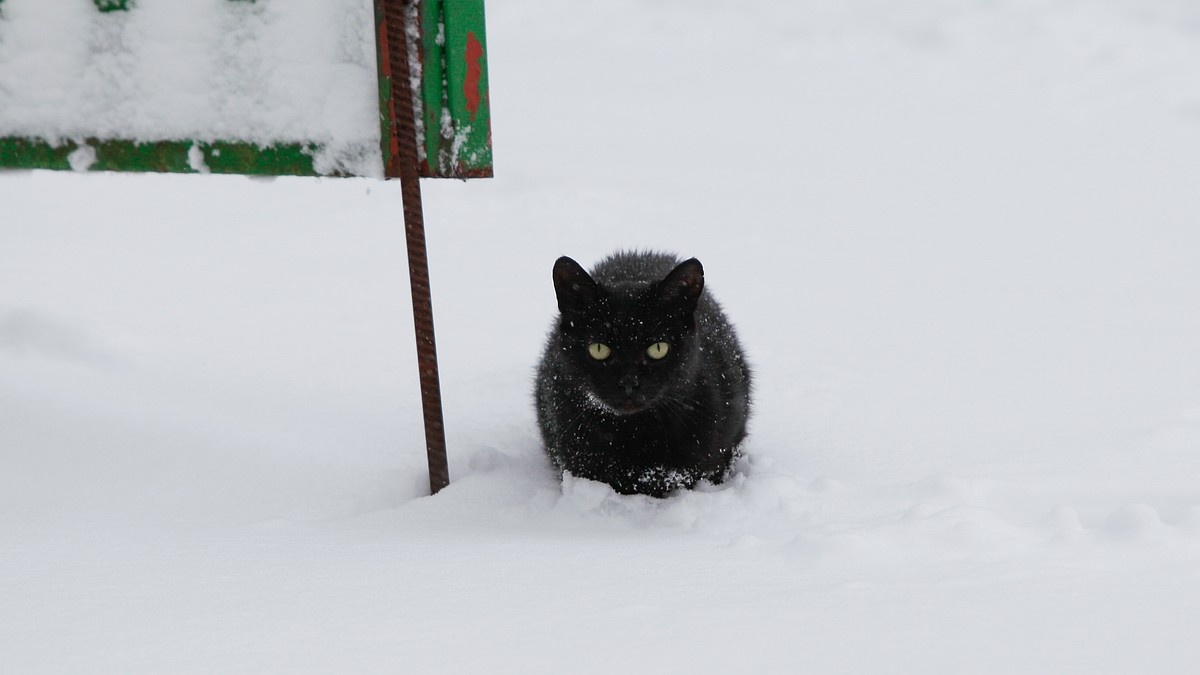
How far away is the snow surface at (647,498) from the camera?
1905 mm

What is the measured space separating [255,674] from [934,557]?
1.39 m

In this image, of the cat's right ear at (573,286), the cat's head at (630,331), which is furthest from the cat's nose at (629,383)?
the cat's right ear at (573,286)

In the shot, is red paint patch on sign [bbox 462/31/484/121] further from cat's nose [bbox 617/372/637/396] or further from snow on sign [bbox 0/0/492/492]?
cat's nose [bbox 617/372/637/396]

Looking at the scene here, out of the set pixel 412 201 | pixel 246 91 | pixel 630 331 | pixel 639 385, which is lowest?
pixel 639 385

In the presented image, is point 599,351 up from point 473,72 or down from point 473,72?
down

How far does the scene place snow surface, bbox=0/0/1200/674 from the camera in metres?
1.91

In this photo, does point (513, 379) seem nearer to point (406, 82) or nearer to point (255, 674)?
point (406, 82)

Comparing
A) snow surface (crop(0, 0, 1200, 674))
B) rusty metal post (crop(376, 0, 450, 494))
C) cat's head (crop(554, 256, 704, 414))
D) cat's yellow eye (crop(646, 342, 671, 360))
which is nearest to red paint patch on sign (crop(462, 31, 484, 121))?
rusty metal post (crop(376, 0, 450, 494))

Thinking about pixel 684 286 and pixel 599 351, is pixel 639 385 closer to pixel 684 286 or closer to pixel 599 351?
pixel 599 351

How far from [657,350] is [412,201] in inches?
31.5

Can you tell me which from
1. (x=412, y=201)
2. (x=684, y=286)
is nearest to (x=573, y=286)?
(x=684, y=286)

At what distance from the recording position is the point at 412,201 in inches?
119

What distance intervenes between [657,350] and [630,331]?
0.10 m

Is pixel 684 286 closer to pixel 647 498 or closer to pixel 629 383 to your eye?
pixel 629 383
